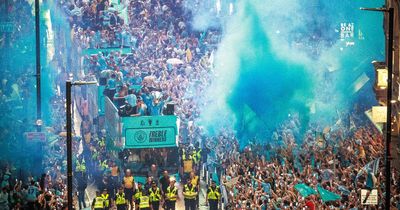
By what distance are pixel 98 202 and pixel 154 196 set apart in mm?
1909

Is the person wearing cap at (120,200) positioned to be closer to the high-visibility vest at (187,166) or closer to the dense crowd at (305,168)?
the high-visibility vest at (187,166)

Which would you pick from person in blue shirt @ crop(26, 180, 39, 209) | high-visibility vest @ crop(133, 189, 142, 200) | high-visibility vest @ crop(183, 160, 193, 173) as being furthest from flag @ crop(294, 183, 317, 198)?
person in blue shirt @ crop(26, 180, 39, 209)

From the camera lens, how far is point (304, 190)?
1280 inches

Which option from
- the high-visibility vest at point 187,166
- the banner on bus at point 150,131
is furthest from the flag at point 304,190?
the banner on bus at point 150,131

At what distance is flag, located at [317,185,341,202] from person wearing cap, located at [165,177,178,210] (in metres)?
4.89

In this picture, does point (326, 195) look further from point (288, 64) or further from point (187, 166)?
point (187, 166)

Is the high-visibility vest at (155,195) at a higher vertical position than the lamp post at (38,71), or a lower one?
lower

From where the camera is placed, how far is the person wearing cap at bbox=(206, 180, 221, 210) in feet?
108

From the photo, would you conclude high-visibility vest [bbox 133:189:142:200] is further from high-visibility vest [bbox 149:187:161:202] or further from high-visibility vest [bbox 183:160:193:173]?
high-visibility vest [bbox 183:160:193:173]

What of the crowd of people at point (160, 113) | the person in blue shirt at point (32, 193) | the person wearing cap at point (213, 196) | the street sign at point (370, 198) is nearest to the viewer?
the street sign at point (370, 198)

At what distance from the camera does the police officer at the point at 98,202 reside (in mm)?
32625

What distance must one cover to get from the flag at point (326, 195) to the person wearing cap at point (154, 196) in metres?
5.44

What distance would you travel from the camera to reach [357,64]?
33.0 metres

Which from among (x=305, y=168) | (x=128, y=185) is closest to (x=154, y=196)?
(x=128, y=185)
